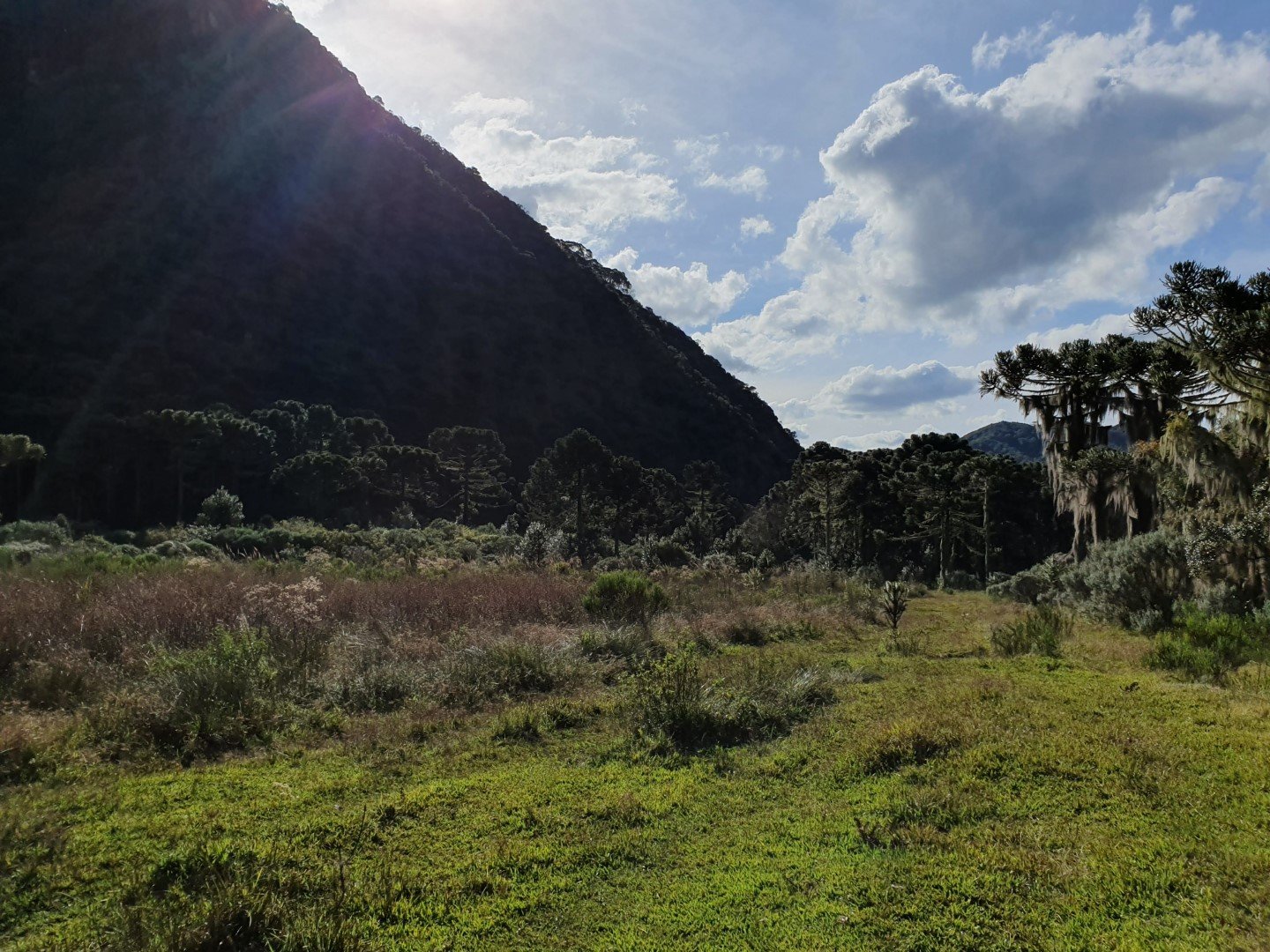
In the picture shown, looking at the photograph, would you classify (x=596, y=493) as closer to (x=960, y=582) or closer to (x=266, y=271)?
(x=960, y=582)

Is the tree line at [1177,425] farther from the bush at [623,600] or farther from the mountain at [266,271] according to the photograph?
the mountain at [266,271]

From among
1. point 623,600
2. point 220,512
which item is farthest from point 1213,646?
point 220,512

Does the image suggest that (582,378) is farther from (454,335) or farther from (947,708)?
(947,708)

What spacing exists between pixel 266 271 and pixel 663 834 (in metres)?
89.3

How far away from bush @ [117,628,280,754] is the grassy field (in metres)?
0.41

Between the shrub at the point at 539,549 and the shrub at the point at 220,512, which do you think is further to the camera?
the shrub at the point at 220,512

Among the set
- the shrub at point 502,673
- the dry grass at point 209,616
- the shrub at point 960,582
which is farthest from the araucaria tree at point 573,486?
the shrub at point 502,673

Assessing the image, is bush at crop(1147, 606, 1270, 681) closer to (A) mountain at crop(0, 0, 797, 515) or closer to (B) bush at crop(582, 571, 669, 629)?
(B) bush at crop(582, 571, 669, 629)

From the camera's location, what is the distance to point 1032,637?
1184 centimetres

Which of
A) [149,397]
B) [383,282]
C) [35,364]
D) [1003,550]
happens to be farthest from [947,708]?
[383,282]

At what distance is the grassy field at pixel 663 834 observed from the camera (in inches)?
145

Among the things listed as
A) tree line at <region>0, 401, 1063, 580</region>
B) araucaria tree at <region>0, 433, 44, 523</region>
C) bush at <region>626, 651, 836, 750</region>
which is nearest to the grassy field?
bush at <region>626, 651, 836, 750</region>

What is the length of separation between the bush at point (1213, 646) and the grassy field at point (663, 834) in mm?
2278

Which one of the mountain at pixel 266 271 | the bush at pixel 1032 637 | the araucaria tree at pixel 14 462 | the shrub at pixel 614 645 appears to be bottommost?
the shrub at pixel 614 645
